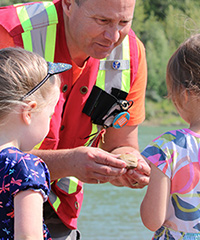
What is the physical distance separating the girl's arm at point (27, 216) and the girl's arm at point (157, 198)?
666mm

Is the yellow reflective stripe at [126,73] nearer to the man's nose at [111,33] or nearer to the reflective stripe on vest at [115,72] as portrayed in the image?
the reflective stripe on vest at [115,72]

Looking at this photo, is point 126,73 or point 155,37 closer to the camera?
point 126,73

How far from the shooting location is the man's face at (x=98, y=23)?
3.12m

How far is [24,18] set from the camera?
3.20 metres

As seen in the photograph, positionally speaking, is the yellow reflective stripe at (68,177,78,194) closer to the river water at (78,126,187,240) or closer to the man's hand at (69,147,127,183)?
the man's hand at (69,147,127,183)

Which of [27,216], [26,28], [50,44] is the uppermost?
[26,28]

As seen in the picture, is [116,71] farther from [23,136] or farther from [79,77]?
[23,136]

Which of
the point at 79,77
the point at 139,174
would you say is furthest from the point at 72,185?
the point at 79,77

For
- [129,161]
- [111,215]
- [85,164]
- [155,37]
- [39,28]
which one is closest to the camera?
[85,164]

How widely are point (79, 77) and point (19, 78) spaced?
1.25m

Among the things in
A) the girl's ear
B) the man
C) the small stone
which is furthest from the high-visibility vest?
the girl's ear

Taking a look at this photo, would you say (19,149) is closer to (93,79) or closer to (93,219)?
(93,79)

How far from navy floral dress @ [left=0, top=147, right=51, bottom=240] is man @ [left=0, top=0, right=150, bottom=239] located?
2.75 ft

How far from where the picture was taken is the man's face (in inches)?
123
